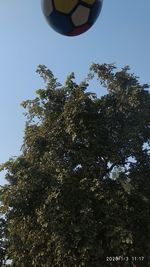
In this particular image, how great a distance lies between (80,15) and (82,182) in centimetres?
948

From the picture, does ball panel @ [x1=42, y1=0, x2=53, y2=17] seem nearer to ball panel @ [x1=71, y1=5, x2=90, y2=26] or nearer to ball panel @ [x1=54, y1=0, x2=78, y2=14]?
ball panel @ [x1=54, y1=0, x2=78, y2=14]

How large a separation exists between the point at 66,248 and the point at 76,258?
0.54m

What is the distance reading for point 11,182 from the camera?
1798cm

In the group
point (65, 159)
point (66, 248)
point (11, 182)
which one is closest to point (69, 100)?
point (65, 159)

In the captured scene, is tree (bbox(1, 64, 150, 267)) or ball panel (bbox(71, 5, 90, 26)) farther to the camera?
tree (bbox(1, 64, 150, 267))

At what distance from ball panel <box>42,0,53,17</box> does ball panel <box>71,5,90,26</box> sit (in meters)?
0.44

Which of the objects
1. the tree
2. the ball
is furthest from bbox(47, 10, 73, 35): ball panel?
the tree

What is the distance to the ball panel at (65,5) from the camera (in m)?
6.89

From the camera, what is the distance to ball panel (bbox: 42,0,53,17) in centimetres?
687

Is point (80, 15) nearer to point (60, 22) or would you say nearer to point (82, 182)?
point (60, 22)

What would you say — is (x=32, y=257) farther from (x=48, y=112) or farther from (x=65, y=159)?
(x=48, y=112)

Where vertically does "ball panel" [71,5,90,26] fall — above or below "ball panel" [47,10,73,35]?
above

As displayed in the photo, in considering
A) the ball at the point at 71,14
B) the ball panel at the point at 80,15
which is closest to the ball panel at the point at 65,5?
the ball at the point at 71,14

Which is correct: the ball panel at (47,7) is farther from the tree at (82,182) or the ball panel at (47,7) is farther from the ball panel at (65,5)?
the tree at (82,182)
